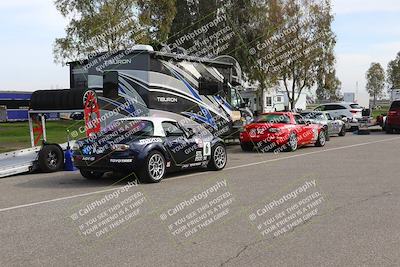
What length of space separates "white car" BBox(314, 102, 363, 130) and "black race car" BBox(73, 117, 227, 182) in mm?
19764

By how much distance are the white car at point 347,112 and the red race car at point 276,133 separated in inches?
478

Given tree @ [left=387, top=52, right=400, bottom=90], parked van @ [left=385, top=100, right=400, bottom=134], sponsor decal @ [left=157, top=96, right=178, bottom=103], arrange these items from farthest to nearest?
tree @ [left=387, top=52, right=400, bottom=90]
parked van @ [left=385, top=100, right=400, bottom=134]
sponsor decal @ [left=157, top=96, right=178, bottom=103]

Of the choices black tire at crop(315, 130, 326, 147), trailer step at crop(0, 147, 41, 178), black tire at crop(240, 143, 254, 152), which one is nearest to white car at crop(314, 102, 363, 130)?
black tire at crop(315, 130, 326, 147)

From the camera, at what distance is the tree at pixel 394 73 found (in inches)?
3423

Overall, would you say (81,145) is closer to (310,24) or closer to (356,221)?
(356,221)

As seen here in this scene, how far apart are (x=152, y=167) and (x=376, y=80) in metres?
95.7

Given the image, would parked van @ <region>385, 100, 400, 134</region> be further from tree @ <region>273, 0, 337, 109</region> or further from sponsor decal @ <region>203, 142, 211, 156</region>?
sponsor decal @ <region>203, 142, 211, 156</region>

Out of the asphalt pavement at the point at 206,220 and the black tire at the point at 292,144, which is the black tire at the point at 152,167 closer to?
the asphalt pavement at the point at 206,220

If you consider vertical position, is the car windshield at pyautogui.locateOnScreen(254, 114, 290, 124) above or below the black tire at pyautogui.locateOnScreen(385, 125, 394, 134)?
above

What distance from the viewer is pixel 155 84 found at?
48.7ft

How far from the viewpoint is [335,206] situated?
7.73m

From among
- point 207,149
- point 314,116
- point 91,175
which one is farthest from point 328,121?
point 91,175

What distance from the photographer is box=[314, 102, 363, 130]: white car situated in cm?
2947

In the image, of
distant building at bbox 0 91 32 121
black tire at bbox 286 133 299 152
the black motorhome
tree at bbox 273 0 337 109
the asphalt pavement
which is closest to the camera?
the asphalt pavement
